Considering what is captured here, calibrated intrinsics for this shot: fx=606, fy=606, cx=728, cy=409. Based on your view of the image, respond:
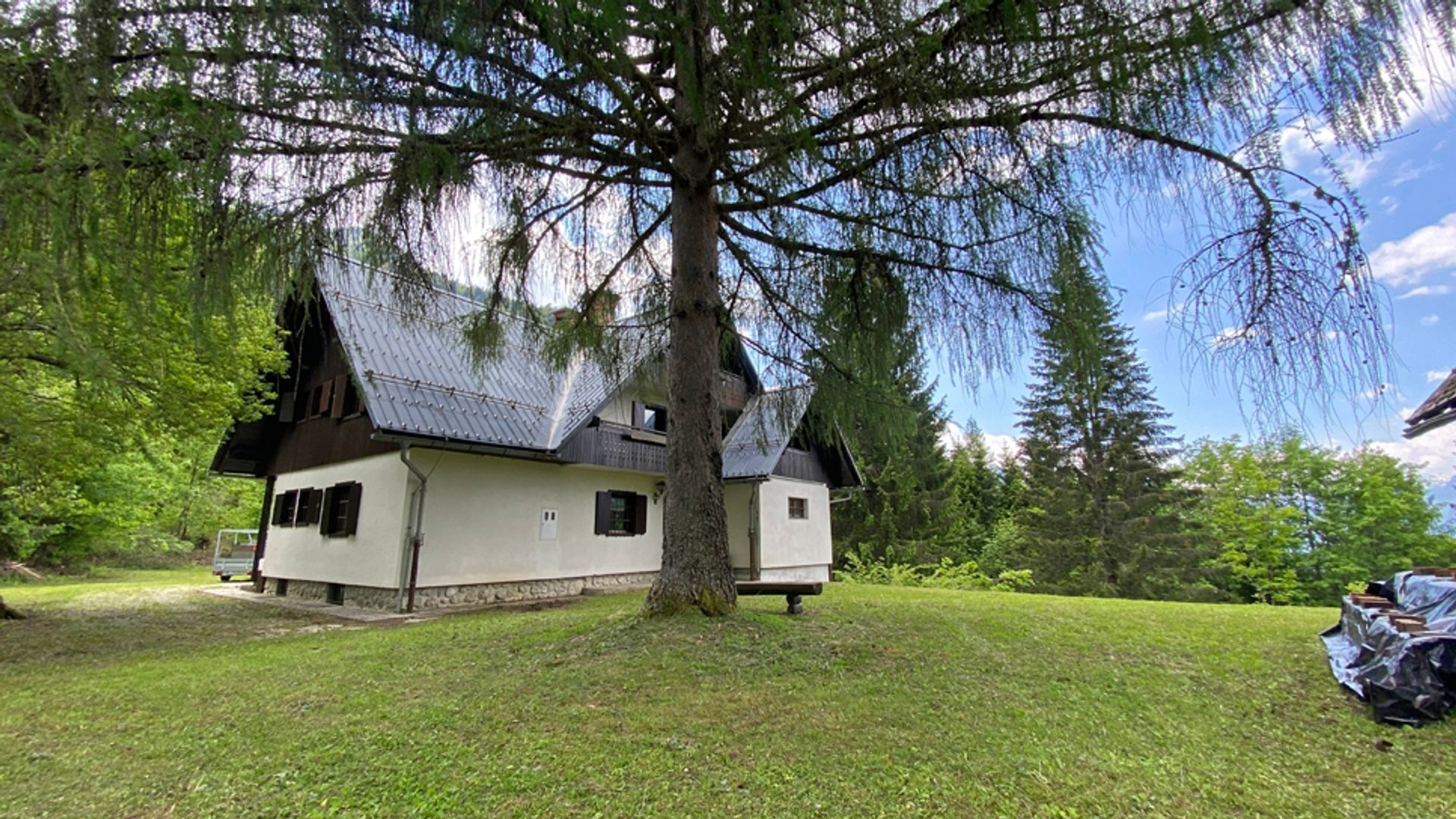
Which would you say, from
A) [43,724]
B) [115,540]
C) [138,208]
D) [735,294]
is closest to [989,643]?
[735,294]

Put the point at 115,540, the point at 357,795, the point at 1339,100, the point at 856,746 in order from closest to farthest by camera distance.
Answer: the point at 1339,100
the point at 357,795
the point at 856,746
the point at 115,540

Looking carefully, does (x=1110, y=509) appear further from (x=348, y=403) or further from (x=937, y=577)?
(x=348, y=403)

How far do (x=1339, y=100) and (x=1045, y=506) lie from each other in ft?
73.8

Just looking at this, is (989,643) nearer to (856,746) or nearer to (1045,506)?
(856,746)

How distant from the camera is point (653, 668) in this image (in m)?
3.90

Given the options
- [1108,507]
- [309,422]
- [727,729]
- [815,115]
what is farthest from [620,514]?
[1108,507]

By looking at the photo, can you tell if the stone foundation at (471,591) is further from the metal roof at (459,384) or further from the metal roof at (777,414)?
the metal roof at (777,414)

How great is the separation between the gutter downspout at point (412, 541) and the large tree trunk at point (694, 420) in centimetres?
542

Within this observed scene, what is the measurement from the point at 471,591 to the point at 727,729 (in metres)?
7.88

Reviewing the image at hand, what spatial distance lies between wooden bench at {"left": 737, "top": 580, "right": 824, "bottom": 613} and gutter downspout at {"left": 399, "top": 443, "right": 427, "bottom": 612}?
524 centimetres

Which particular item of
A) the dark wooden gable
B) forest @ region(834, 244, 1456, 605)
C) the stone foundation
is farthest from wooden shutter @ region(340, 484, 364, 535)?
forest @ region(834, 244, 1456, 605)

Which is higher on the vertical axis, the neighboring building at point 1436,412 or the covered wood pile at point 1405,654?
the neighboring building at point 1436,412

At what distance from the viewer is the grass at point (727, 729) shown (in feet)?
8.06

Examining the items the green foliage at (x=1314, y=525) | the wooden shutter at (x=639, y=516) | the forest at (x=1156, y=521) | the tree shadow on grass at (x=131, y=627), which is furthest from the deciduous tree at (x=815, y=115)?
the green foliage at (x=1314, y=525)
